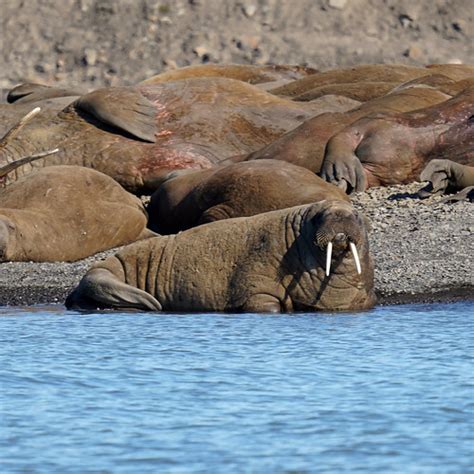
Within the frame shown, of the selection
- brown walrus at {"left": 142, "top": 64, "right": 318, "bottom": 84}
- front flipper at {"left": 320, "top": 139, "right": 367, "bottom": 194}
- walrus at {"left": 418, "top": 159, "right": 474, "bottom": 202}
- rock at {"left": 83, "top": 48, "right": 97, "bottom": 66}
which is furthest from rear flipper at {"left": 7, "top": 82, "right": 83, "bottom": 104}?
rock at {"left": 83, "top": 48, "right": 97, "bottom": 66}

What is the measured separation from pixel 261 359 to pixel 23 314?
2.56 metres

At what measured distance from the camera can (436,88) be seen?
16.6 meters

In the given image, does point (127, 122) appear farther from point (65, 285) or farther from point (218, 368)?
point (218, 368)

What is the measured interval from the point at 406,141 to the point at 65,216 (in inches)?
143

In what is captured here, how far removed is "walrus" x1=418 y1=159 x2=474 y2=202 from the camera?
525 inches

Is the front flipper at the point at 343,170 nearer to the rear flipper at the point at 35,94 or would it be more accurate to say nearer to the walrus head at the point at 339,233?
the walrus head at the point at 339,233

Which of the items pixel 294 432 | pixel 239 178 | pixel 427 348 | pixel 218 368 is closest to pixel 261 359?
pixel 218 368

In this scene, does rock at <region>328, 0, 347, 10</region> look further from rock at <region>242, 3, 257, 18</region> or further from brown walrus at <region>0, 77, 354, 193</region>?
brown walrus at <region>0, 77, 354, 193</region>

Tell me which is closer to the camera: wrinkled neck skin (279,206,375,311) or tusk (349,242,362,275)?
tusk (349,242,362,275)

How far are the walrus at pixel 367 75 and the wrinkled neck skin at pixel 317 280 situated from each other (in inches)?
307

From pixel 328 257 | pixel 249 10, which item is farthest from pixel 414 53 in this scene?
pixel 328 257

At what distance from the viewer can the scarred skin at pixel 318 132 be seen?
14422 mm

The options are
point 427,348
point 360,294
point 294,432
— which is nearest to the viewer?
point 294,432

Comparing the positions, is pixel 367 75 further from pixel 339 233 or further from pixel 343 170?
pixel 339 233
